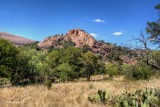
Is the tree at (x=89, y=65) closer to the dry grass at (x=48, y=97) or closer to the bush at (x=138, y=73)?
the bush at (x=138, y=73)

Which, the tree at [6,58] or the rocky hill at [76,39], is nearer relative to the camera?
the tree at [6,58]

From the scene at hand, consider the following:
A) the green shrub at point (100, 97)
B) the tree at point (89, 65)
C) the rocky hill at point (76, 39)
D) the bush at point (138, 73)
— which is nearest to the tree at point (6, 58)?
the bush at point (138, 73)

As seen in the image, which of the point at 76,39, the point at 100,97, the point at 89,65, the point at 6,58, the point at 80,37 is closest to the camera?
the point at 100,97

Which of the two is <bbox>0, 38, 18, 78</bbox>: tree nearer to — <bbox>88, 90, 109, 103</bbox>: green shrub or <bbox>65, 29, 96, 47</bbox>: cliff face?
<bbox>88, 90, 109, 103</bbox>: green shrub

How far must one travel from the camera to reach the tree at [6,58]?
34228mm

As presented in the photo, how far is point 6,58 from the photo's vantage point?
34.8 metres

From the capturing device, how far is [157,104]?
9773 millimetres

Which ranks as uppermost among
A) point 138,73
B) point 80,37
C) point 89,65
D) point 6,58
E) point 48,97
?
point 80,37

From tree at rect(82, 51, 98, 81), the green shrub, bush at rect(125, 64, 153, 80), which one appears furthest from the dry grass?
tree at rect(82, 51, 98, 81)

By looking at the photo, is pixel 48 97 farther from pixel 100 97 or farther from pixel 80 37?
pixel 80 37

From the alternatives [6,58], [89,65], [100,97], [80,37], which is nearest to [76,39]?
[80,37]

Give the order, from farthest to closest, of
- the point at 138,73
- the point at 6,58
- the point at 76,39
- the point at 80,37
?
the point at 80,37, the point at 76,39, the point at 138,73, the point at 6,58

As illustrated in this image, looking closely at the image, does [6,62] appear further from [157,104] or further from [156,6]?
[157,104]

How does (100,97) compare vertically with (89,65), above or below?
below
